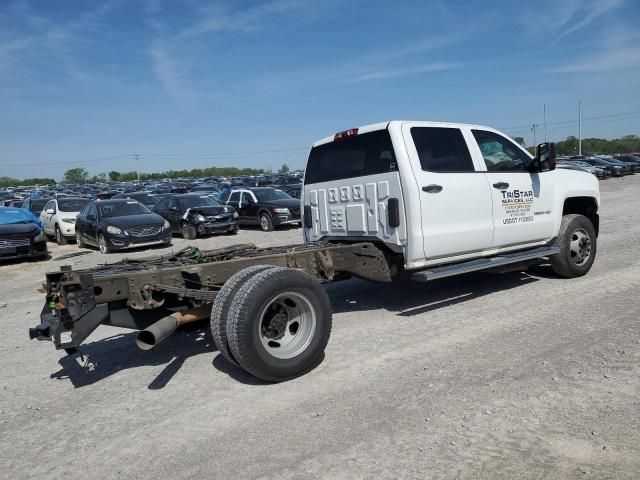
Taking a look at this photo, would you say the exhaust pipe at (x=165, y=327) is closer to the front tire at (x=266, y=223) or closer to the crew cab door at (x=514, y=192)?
the crew cab door at (x=514, y=192)

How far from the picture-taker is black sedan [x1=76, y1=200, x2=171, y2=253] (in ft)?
45.7

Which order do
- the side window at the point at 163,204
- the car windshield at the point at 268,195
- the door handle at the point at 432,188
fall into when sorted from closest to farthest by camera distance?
the door handle at the point at 432,188
the side window at the point at 163,204
the car windshield at the point at 268,195

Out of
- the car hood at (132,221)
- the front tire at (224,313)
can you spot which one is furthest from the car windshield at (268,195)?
the front tire at (224,313)

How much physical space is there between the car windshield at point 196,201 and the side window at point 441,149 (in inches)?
509

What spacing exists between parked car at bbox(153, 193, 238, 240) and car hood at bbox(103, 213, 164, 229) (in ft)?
7.19

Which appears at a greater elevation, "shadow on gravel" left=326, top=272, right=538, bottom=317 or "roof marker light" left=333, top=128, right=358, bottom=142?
"roof marker light" left=333, top=128, right=358, bottom=142

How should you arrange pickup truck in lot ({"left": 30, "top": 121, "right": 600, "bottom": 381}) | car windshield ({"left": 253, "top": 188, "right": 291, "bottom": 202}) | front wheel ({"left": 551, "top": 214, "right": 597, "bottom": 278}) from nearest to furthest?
pickup truck in lot ({"left": 30, "top": 121, "right": 600, "bottom": 381}) < front wheel ({"left": 551, "top": 214, "right": 597, "bottom": 278}) < car windshield ({"left": 253, "top": 188, "right": 291, "bottom": 202})

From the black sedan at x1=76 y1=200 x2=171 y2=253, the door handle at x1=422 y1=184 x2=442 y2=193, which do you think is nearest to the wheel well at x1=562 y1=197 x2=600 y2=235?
the door handle at x1=422 y1=184 x2=442 y2=193

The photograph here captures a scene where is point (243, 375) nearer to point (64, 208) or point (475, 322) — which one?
point (475, 322)

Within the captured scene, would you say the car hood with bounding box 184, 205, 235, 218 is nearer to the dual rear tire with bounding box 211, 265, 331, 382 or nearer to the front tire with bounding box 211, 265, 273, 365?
the dual rear tire with bounding box 211, 265, 331, 382

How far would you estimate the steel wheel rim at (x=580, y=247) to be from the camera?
7.26 meters

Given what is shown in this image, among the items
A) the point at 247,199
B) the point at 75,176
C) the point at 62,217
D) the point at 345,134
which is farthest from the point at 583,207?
the point at 75,176

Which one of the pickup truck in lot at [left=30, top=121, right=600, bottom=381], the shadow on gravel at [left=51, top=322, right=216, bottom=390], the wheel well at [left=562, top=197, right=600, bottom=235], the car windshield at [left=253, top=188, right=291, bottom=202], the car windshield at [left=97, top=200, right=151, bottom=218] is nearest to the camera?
the pickup truck in lot at [left=30, top=121, right=600, bottom=381]

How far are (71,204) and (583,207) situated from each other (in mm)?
16369
